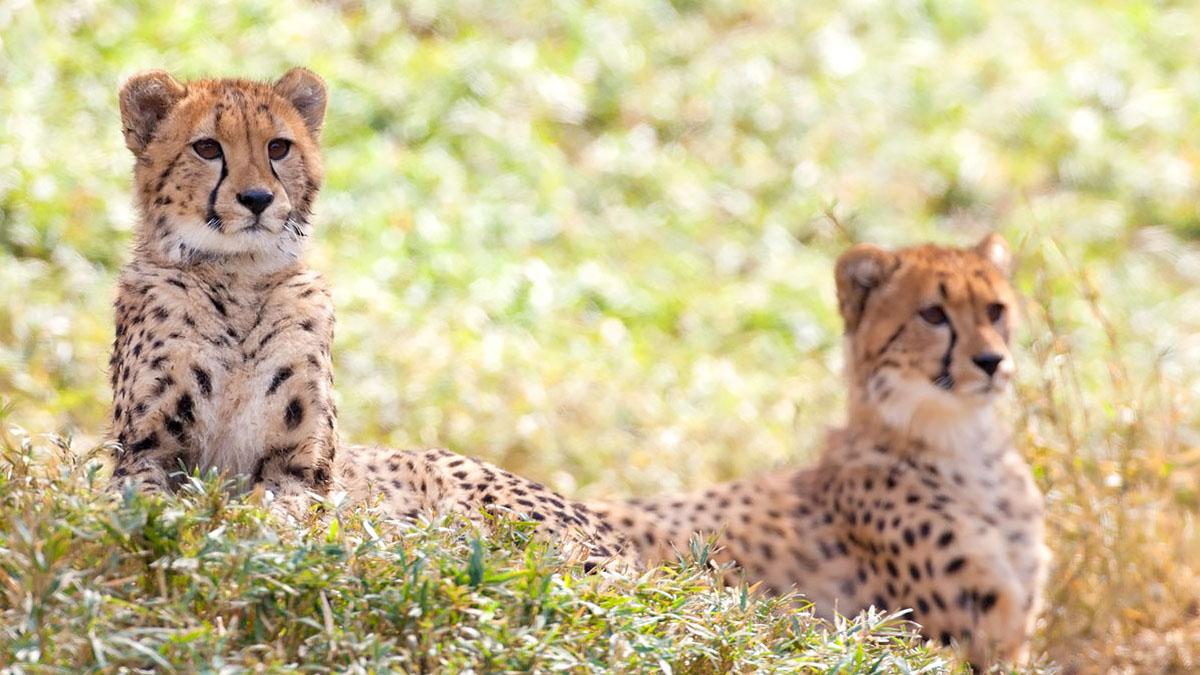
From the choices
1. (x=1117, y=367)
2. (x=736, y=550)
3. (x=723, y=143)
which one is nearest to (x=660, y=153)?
(x=723, y=143)

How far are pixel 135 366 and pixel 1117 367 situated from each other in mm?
3373

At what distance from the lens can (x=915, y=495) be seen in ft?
17.4

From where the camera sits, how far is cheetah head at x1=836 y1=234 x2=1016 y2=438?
515cm

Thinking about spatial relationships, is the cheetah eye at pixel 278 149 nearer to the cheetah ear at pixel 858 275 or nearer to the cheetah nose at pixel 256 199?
the cheetah nose at pixel 256 199

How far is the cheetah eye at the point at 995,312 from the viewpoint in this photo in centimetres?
523

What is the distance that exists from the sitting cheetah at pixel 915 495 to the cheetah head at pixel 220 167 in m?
1.58

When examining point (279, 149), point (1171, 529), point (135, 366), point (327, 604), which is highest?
point (279, 149)

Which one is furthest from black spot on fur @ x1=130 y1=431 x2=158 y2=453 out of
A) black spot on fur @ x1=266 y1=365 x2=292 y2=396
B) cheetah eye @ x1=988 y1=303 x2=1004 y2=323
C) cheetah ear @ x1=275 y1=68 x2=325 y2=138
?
cheetah eye @ x1=988 y1=303 x2=1004 y2=323

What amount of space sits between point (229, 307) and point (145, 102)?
1.56 feet

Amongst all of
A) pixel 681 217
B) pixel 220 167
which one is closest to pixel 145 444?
pixel 220 167

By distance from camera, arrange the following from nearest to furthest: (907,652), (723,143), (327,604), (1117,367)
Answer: (327,604)
(907,652)
(1117,367)
(723,143)

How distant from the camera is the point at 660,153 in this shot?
10391 mm

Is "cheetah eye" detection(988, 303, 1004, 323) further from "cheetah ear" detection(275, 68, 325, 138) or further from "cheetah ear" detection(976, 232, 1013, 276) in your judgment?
"cheetah ear" detection(275, 68, 325, 138)

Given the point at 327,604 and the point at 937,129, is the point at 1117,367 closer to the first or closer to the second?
the point at 327,604
